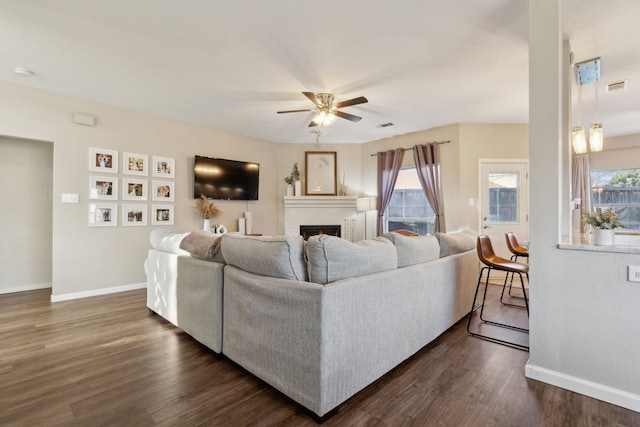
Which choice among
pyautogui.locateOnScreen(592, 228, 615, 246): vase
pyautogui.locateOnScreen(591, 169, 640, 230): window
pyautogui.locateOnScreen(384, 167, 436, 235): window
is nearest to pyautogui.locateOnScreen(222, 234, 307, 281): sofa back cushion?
pyautogui.locateOnScreen(592, 228, 615, 246): vase

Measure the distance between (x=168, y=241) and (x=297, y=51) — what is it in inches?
86.7

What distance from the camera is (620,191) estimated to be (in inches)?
219

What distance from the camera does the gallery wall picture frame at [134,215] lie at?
420cm

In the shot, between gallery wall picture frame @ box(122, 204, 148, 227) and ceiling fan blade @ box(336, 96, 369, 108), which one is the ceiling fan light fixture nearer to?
ceiling fan blade @ box(336, 96, 369, 108)

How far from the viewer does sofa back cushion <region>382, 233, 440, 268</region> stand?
2.17 metres

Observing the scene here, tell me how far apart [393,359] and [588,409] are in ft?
3.48

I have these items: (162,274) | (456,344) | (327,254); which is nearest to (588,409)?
(456,344)

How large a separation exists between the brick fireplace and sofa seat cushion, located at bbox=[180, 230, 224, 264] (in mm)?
3507

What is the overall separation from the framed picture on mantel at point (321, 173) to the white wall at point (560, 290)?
449cm

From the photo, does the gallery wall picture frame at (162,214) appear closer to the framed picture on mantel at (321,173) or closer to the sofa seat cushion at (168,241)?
the sofa seat cushion at (168,241)

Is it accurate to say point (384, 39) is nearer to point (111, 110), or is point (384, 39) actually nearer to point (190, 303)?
point (190, 303)

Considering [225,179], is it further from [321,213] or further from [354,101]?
[354,101]

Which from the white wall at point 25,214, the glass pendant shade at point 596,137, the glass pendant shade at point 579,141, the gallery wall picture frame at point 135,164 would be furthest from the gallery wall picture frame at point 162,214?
the glass pendant shade at point 596,137

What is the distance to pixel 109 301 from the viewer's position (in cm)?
365
